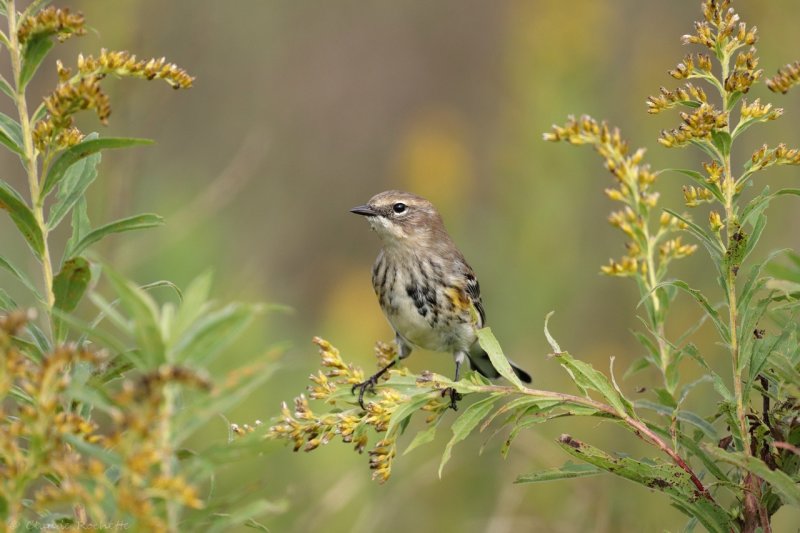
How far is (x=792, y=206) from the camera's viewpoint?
19.1 ft

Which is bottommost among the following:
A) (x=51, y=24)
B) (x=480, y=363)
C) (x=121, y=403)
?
(x=480, y=363)

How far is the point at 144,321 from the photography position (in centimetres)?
140

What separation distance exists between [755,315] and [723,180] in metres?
0.31

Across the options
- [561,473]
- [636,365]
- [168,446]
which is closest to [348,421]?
[561,473]

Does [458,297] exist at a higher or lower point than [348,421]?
lower

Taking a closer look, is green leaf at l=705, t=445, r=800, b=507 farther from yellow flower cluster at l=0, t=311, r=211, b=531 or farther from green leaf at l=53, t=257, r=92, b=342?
green leaf at l=53, t=257, r=92, b=342

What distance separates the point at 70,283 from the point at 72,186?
0.91 ft

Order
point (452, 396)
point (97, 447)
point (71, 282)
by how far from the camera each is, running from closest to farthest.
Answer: point (97, 447)
point (71, 282)
point (452, 396)

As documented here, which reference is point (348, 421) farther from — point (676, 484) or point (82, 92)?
point (82, 92)

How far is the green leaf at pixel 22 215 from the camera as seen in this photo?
1.75 meters

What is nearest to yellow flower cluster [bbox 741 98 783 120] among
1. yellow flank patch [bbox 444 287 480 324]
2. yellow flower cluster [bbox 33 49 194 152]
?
yellow flower cluster [bbox 33 49 194 152]

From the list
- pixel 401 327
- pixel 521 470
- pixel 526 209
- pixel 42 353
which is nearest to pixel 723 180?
pixel 42 353

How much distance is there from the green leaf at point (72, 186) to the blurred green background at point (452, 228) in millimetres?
1949

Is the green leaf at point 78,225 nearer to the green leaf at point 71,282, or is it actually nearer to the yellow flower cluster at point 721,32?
the green leaf at point 71,282
